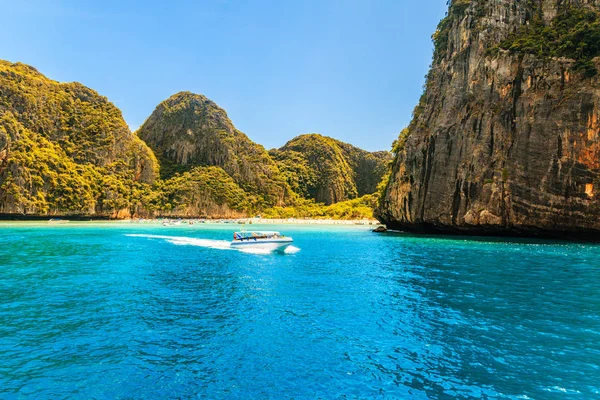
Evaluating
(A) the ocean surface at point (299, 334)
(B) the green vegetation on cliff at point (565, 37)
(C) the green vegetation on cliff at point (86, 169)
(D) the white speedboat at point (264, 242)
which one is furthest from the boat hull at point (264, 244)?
(C) the green vegetation on cliff at point (86, 169)

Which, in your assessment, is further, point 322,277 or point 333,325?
point 322,277

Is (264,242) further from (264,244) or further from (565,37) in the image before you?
(565,37)

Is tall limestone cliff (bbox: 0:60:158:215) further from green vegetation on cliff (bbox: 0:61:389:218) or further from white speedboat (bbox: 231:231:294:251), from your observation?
white speedboat (bbox: 231:231:294:251)

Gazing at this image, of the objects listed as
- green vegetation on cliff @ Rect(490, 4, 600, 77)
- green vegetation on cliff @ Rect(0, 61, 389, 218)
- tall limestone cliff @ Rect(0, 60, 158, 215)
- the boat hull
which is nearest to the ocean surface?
the boat hull

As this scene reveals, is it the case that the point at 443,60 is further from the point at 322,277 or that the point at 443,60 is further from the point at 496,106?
the point at 322,277

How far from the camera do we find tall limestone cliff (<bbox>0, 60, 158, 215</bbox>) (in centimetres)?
11488

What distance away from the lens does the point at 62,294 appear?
19.9 m

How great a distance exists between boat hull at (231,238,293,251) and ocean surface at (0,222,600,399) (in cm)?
1477

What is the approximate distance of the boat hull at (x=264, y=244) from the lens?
140 feet

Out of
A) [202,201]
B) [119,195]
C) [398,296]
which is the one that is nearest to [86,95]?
[119,195]

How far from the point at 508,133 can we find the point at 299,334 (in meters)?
56.1

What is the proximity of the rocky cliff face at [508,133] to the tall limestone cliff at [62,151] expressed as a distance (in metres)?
118

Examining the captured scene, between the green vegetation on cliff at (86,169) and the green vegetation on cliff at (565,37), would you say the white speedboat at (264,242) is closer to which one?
the green vegetation on cliff at (565,37)

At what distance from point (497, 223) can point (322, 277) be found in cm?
4173
